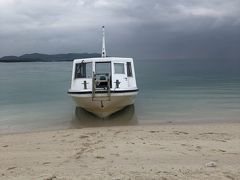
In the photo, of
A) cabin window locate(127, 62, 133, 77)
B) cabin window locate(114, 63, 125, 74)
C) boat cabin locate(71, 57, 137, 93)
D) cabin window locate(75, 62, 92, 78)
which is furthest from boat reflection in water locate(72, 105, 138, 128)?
cabin window locate(114, 63, 125, 74)

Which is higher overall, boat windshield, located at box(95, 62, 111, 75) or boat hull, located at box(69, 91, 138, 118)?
boat windshield, located at box(95, 62, 111, 75)

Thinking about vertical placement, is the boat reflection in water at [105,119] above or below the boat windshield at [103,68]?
below

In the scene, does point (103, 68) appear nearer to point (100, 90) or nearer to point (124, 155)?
point (100, 90)

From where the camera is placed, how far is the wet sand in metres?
7.21

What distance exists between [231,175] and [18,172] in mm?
4089

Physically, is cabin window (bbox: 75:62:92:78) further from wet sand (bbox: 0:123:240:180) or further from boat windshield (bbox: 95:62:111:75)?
wet sand (bbox: 0:123:240:180)

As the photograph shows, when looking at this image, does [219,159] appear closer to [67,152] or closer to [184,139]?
[184,139]

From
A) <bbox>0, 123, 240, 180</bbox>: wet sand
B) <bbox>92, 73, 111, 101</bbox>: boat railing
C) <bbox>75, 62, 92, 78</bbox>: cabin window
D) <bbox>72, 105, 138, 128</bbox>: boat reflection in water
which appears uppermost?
<bbox>75, 62, 92, 78</bbox>: cabin window

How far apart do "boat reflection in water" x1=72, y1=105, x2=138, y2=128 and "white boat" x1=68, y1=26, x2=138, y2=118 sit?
1.25ft

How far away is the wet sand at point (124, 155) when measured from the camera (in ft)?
23.6

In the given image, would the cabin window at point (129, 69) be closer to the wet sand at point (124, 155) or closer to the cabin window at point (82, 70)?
the cabin window at point (82, 70)

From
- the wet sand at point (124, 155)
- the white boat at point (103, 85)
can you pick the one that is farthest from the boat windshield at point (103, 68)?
the wet sand at point (124, 155)

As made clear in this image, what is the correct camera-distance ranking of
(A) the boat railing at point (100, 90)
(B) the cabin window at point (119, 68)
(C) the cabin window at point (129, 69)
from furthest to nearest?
(C) the cabin window at point (129, 69) → (B) the cabin window at point (119, 68) → (A) the boat railing at point (100, 90)

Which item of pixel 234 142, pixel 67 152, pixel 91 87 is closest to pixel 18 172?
pixel 67 152
